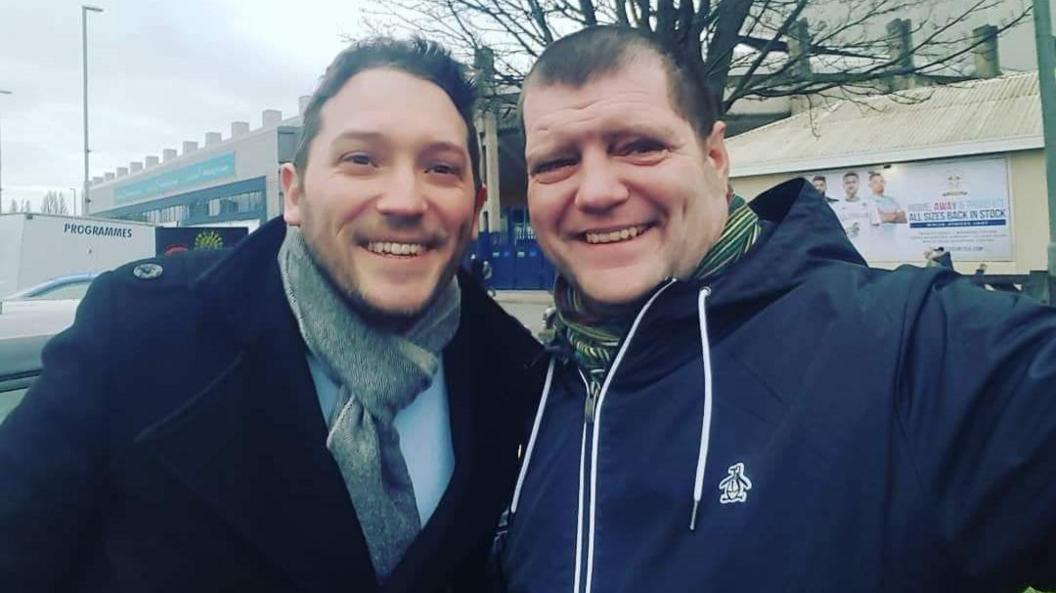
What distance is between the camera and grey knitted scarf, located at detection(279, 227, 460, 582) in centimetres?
168

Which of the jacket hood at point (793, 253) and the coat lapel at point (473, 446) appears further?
the coat lapel at point (473, 446)

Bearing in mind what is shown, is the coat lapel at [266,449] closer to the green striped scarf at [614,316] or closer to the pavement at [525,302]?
the green striped scarf at [614,316]

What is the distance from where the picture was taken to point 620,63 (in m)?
1.85

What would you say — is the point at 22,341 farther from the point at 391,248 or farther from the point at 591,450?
the point at 591,450

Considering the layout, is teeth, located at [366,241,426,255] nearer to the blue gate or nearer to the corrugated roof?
the corrugated roof

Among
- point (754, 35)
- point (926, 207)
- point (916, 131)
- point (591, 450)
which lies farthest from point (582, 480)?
point (916, 131)

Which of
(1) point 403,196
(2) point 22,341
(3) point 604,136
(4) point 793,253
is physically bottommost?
(2) point 22,341

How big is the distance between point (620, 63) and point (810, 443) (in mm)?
993

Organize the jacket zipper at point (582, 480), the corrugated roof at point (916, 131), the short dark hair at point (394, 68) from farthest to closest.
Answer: the corrugated roof at point (916, 131), the short dark hair at point (394, 68), the jacket zipper at point (582, 480)

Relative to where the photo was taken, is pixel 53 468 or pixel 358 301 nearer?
pixel 53 468

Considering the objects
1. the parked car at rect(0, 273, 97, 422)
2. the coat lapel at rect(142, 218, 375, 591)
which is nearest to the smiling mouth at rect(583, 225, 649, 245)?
the coat lapel at rect(142, 218, 375, 591)

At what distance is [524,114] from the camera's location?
2.03m

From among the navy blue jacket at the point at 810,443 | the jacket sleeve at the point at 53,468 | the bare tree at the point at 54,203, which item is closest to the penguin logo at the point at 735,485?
the navy blue jacket at the point at 810,443

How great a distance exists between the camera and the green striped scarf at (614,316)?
1.68 m
